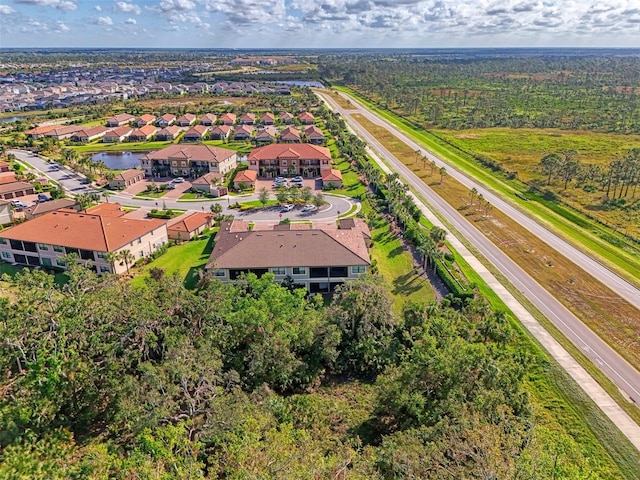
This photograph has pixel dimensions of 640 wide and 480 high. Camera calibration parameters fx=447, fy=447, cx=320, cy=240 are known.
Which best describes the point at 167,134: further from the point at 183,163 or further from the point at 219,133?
the point at 183,163

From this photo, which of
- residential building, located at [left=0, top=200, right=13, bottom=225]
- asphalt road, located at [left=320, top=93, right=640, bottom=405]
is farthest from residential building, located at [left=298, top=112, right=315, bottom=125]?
residential building, located at [left=0, top=200, right=13, bottom=225]

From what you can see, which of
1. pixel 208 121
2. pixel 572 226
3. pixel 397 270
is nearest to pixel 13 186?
pixel 397 270

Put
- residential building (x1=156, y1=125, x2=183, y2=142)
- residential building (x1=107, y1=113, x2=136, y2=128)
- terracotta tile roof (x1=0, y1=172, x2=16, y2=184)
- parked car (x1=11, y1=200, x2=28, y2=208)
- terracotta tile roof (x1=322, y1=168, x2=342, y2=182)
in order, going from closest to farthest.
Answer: parked car (x1=11, y1=200, x2=28, y2=208) → terracotta tile roof (x1=0, y1=172, x2=16, y2=184) → terracotta tile roof (x1=322, y1=168, x2=342, y2=182) → residential building (x1=156, y1=125, x2=183, y2=142) → residential building (x1=107, y1=113, x2=136, y2=128)

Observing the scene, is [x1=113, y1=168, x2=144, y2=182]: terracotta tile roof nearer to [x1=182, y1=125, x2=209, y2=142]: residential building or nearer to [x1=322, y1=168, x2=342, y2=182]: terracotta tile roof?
[x1=322, y1=168, x2=342, y2=182]: terracotta tile roof

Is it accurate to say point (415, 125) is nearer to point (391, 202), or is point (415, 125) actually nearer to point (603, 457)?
point (391, 202)

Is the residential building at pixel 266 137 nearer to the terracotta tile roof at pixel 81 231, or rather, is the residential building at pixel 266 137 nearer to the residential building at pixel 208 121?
the residential building at pixel 208 121
